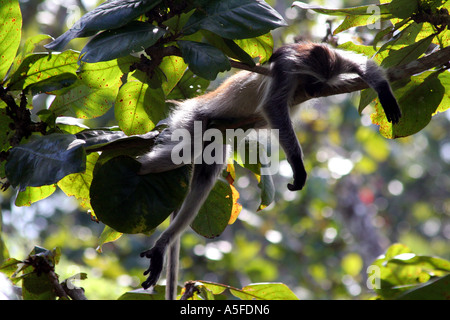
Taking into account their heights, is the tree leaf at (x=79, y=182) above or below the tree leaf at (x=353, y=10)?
below

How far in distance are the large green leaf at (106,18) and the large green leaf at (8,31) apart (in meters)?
0.36

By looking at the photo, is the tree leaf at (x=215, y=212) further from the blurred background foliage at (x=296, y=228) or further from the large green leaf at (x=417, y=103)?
the blurred background foliage at (x=296, y=228)

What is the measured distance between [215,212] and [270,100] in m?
1.10

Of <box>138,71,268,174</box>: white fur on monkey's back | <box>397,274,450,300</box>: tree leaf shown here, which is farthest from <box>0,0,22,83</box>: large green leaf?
<box>397,274,450,300</box>: tree leaf

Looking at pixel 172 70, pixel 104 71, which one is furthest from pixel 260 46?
pixel 104 71

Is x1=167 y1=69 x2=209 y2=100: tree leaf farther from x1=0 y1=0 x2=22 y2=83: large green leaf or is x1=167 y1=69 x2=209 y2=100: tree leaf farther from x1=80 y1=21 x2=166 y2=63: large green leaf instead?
x1=0 y1=0 x2=22 y2=83: large green leaf

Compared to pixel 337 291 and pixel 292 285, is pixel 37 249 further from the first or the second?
pixel 292 285

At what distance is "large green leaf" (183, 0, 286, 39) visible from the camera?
224cm

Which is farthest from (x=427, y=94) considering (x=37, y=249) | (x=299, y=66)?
(x=37, y=249)

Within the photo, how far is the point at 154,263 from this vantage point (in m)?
3.04

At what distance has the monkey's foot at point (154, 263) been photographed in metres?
2.96

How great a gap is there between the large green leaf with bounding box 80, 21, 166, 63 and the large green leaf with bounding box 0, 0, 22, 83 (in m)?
0.45

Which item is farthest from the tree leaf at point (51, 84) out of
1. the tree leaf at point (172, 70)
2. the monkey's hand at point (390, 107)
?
the monkey's hand at point (390, 107)

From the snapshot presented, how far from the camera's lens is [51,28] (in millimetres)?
11016
